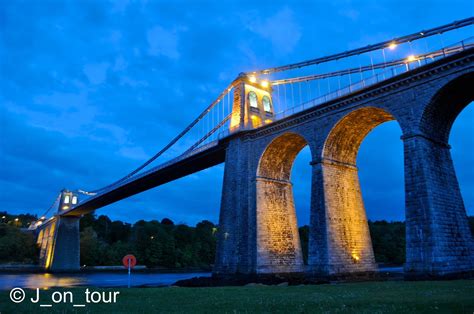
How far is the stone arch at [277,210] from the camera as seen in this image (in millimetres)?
29156

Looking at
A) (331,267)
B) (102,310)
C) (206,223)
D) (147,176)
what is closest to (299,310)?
(102,310)

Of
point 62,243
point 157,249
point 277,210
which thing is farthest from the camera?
point 157,249

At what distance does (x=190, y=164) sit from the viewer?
41250 millimetres

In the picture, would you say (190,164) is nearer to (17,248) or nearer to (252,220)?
(252,220)

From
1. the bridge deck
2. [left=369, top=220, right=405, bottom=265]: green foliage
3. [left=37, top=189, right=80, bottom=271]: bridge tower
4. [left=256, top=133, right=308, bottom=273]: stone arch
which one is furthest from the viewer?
[left=37, top=189, right=80, bottom=271]: bridge tower

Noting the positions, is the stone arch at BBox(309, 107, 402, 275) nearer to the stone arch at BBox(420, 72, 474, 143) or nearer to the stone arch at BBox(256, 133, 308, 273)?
the stone arch at BBox(420, 72, 474, 143)

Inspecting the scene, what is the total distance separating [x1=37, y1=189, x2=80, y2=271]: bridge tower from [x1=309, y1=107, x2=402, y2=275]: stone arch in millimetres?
54391

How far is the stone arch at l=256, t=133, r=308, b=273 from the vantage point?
1148 inches

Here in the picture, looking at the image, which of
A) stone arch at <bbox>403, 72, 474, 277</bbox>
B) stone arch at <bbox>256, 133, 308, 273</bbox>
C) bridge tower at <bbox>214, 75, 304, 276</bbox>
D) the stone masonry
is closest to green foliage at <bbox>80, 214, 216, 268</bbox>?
bridge tower at <bbox>214, 75, 304, 276</bbox>

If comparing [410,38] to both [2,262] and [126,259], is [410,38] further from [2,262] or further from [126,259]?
[2,262]

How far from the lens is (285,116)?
1136 inches

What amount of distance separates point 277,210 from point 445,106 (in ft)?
48.0

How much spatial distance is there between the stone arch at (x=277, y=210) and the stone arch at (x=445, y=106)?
928 cm

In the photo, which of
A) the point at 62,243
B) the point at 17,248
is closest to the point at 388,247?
the point at 62,243
